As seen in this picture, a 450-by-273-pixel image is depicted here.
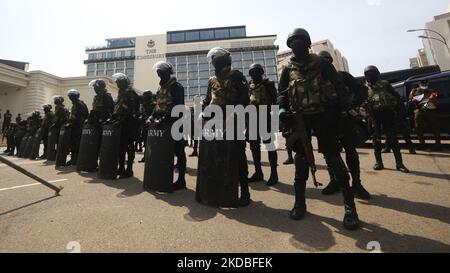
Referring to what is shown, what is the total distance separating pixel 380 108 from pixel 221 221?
3994 millimetres

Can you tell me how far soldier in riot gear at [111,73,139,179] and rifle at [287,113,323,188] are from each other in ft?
11.6

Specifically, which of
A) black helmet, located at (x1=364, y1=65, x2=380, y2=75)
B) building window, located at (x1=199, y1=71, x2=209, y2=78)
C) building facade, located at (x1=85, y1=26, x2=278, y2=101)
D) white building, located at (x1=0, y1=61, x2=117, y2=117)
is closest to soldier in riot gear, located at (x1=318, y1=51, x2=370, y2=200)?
black helmet, located at (x1=364, y1=65, x2=380, y2=75)

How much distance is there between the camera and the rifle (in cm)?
252

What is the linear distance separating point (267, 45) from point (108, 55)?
51.0m

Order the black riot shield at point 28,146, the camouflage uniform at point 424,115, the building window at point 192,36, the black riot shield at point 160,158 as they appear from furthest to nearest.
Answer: the building window at point 192,36 < the black riot shield at point 28,146 < the camouflage uniform at point 424,115 < the black riot shield at point 160,158

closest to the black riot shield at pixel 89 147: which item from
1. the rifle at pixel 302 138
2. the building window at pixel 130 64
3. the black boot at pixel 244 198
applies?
the black boot at pixel 244 198

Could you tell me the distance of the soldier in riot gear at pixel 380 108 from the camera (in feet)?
15.4

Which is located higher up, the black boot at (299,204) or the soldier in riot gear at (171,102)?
the soldier in riot gear at (171,102)

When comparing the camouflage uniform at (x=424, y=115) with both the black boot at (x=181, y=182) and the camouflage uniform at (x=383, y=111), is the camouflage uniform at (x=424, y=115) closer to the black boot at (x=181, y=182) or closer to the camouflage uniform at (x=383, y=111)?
the camouflage uniform at (x=383, y=111)

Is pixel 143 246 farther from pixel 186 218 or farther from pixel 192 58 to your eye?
pixel 192 58

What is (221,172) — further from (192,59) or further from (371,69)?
(192,59)

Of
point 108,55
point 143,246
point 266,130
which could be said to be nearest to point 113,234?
point 143,246

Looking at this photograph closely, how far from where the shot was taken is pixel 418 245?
6.09ft
